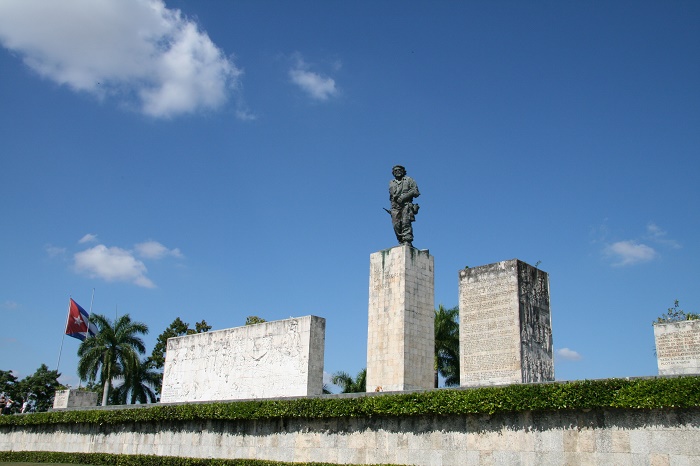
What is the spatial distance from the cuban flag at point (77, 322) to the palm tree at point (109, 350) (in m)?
1.15

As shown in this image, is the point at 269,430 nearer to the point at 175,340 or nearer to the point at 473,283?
the point at 473,283

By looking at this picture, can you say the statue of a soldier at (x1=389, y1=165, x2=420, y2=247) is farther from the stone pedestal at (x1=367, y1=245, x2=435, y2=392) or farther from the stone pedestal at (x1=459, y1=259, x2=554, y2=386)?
the stone pedestal at (x1=459, y1=259, x2=554, y2=386)

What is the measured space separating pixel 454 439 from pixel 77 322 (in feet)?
79.6

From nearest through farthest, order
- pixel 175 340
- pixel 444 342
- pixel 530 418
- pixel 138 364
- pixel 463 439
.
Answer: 1. pixel 530 418
2. pixel 463 439
3. pixel 175 340
4. pixel 444 342
5. pixel 138 364

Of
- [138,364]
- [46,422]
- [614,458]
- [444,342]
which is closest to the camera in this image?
[614,458]

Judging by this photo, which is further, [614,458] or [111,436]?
[111,436]

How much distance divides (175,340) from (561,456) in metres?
17.3

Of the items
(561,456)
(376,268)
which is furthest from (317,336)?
(561,456)

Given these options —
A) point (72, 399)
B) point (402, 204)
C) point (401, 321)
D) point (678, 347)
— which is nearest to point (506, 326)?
point (401, 321)

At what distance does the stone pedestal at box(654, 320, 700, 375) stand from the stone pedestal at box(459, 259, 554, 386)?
536 cm

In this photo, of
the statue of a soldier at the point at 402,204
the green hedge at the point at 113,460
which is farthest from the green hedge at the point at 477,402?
the statue of a soldier at the point at 402,204

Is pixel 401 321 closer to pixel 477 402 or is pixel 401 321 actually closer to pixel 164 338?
pixel 477 402

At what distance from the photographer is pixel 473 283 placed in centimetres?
1744

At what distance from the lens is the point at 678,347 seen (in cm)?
1975
